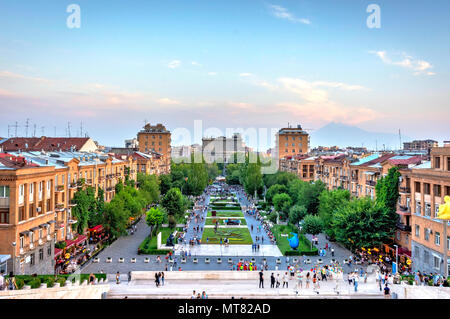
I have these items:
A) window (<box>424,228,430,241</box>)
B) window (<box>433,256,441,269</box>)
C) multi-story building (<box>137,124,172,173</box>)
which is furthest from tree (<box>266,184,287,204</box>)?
multi-story building (<box>137,124,172,173</box>)

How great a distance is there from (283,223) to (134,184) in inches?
1108

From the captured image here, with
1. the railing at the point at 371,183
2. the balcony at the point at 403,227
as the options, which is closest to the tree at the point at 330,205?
the railing at the point at 371,183

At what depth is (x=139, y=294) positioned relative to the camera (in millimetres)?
26891

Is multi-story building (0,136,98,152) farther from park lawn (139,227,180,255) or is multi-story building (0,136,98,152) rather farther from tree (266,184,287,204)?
tree (266,184,287,204)

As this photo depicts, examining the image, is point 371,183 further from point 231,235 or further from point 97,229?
point 97,229

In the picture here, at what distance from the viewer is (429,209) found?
37.4 m

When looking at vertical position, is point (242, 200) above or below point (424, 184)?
below

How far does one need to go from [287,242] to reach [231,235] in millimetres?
8802

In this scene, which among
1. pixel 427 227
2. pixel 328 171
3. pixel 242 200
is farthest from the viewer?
pixel 242 200

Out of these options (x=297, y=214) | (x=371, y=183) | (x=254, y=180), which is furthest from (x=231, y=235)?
(x=254, y=180)

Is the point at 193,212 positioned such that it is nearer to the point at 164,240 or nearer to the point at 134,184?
the point at 134,184

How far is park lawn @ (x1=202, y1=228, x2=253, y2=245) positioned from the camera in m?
52.7
